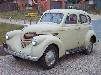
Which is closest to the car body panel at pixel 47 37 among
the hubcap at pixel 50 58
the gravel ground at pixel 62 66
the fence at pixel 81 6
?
the hubcap at pixel 50 58

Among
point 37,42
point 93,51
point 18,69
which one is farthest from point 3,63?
point 93,51

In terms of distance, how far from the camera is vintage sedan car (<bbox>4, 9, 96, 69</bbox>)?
8.80 metres

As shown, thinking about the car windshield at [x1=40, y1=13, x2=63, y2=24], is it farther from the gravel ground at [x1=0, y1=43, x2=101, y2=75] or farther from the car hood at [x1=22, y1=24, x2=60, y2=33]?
the gravel ground at [x1=0, y1=43, x2=101, y2=75]

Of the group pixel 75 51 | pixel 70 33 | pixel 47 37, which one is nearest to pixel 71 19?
pixel 70 33

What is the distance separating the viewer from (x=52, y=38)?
909 centimetres

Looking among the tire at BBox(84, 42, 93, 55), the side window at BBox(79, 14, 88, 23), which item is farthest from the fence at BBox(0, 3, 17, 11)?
the tire at BBox(84, 42, 93, 55)

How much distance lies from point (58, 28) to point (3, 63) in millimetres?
2184

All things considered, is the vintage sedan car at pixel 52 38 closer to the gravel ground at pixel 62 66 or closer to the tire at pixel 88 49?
the tire at pixel 88 49

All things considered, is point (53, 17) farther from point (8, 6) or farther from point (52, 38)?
point (8, 6)

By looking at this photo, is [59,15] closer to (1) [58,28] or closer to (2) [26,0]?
(1) [58,28]

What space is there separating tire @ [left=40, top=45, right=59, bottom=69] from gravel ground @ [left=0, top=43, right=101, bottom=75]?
169 millimetres

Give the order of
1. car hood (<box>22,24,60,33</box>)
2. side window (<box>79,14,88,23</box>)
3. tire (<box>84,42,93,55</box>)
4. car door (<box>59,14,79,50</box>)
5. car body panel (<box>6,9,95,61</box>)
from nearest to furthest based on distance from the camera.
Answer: car body panel (<box>6,9,95,61</box>) → car hood (<box>22,24,60,33</box>) → car door (<box>59,14,79,50</box>) → side window (<box>79,14,88,23</box>) → tire (<box>84,42,93,55</box>)

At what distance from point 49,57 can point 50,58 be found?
2.2 inches

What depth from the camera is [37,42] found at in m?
8.68
